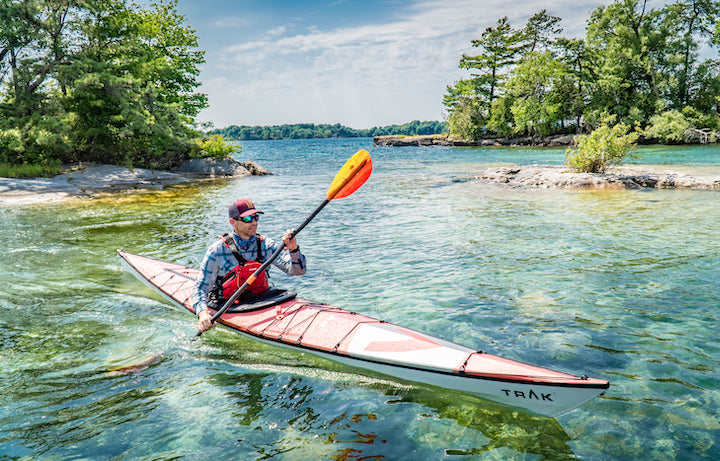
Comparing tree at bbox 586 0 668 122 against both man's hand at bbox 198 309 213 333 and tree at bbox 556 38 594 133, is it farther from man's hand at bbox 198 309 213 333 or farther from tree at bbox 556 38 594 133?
man's hand at bbox 198 309 213 333

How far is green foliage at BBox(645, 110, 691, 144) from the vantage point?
38.9 meters

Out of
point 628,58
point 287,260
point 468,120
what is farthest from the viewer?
point 468,120

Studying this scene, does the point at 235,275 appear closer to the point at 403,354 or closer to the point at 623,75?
the point at 403,354

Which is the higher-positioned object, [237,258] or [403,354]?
[237,258]

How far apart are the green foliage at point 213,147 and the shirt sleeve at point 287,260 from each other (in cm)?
2430

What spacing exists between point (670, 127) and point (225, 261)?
4684cm

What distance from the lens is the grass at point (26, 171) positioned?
67.0 ft

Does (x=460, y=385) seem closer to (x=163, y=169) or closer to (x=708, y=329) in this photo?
(x=708, y=329)

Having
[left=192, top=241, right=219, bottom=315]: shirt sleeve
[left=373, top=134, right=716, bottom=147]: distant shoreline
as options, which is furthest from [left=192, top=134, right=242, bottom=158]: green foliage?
[left=373, top=134, right=716, bottom=147]: distant shoreline

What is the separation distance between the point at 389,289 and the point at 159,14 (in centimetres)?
2866

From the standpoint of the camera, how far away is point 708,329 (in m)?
5.62

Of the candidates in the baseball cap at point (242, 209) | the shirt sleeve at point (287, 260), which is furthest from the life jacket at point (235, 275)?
the baseball cap at point (242, 209)

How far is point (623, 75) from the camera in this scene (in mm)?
44344

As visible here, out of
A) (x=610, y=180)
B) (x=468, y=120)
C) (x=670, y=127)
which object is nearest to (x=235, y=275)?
(x=610, y=180)
